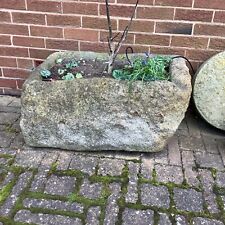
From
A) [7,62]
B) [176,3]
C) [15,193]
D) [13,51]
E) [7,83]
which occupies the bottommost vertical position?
[15,193]

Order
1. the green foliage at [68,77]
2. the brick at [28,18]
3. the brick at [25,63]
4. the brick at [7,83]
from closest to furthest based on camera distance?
the green foliage at [68,77] → the brick at [28,18] → the brick at [25,63] → the brick at [7,83]

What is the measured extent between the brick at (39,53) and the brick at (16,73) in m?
0.19

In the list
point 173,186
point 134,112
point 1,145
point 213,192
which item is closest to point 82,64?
point 134,112

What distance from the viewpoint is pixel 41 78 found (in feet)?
8.63

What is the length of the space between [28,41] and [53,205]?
1.70m

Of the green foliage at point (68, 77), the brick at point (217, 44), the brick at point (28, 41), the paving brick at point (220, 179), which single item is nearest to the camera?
the paving brick at point (220, 179)

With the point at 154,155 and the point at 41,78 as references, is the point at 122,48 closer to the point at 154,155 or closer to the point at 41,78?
the point at 41,78

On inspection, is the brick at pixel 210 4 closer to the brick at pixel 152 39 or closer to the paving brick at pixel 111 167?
the brick at pixel 152 39

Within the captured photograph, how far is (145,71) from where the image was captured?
8.38ft

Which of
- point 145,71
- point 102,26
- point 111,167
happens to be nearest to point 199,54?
point 145,71

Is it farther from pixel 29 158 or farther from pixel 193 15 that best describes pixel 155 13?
pixel 29 158

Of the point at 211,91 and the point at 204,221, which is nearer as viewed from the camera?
the point at 204,221

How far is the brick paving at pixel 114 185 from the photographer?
2.08 m

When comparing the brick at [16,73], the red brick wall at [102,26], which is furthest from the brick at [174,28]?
the brick at [16,73]
